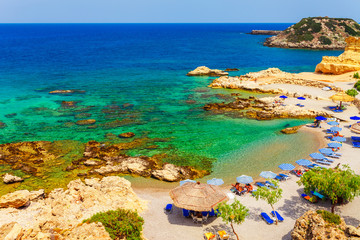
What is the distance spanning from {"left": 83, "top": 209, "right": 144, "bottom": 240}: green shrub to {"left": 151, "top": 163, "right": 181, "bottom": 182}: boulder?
10018 mm

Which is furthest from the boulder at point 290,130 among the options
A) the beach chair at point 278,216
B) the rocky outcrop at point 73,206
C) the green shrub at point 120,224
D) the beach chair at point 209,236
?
the green shrub at point 120,224

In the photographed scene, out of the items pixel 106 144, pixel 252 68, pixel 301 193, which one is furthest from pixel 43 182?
pixel 252 68

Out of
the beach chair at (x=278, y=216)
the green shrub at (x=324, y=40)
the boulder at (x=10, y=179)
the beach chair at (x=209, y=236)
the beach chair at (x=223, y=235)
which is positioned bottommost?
the boulder at (x=10, y=179)

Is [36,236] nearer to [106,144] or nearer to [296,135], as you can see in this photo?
[106,144]

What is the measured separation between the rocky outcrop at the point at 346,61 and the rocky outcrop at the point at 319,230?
60.7 metres

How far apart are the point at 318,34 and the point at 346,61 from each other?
83.8 meters

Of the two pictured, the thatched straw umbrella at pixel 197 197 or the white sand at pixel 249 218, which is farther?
the thatched straw umbrella at pixel 197 197

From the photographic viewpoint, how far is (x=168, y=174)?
1094 inches

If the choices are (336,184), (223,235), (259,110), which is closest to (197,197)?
(223,235)

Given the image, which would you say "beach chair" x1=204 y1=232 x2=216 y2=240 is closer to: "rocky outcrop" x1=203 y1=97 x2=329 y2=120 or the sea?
the sea

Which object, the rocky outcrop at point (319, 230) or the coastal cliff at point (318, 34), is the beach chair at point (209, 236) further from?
the coastal cliff at point (318, 34)

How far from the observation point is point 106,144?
3547 cm

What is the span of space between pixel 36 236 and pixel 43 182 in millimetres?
14855

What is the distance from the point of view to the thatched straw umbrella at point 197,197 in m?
20.7
